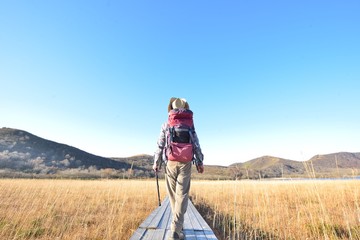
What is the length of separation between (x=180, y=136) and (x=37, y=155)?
8297cm

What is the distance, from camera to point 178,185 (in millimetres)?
4320

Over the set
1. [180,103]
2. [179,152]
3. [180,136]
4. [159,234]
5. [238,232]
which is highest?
[180,103]

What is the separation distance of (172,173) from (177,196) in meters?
0.42

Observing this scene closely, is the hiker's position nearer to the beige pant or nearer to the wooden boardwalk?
the beige pant

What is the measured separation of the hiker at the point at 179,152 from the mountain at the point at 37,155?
205ft

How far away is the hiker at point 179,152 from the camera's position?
14.0 feet

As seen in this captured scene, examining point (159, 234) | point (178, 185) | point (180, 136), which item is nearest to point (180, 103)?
point (180, 136)

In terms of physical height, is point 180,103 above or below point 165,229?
above

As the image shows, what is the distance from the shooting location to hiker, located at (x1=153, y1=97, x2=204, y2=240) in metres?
4.28

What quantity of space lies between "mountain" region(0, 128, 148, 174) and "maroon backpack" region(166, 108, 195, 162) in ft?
206

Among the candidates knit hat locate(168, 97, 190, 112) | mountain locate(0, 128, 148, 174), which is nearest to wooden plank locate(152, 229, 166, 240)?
knit hat locate(168, 97, 190, 112)

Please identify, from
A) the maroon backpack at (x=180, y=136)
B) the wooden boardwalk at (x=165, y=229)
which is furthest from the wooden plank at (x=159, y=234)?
the maroon backpack at (x=180, y=136)

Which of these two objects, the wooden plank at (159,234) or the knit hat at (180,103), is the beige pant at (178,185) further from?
the knit hat at (180,103)

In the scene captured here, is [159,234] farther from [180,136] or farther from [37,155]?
[37,155]
